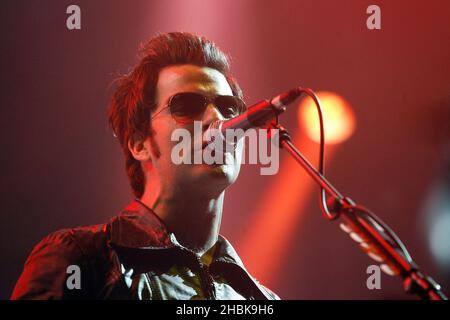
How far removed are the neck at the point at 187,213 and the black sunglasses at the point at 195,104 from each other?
325mm

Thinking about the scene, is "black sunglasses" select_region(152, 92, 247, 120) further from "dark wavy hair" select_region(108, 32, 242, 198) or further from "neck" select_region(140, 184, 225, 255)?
"neck" select_region(140, 184, 225, 255)

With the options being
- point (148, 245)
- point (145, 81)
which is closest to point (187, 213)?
point (148, 245)

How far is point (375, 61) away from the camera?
2.91 meters

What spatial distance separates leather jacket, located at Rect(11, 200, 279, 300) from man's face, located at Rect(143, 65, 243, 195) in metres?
0.19

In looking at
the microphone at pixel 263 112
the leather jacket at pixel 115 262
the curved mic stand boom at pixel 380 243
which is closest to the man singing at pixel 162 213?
the leather jacket at pixel 115 262

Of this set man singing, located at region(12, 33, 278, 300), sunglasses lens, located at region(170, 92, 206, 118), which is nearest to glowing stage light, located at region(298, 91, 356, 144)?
man singing, located at region(12, 33, 278, 300)

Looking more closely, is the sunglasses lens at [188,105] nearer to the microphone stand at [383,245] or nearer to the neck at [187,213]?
the neck at [187,213]

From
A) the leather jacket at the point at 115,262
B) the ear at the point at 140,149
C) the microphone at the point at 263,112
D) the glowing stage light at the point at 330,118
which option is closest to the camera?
the microphone at the point at 263,112

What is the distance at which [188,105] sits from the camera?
2.09 meters

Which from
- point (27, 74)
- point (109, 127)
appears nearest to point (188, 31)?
point (109, 127)

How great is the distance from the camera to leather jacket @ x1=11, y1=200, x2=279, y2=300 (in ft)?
5.78

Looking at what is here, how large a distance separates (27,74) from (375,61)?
187cm

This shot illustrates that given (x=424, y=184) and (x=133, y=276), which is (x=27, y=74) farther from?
(x=424, y=184)

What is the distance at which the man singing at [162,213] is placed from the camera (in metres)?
1.82
